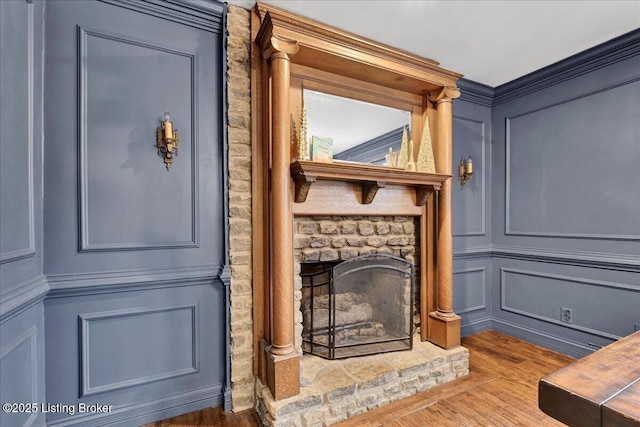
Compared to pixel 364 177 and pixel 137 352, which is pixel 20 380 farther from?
pixel 364 177

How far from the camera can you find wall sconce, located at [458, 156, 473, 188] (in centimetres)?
307

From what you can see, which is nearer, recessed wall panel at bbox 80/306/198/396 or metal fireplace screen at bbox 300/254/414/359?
recessed wall panel at bbox 80/306/198/396

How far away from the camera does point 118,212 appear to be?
5.80 feet

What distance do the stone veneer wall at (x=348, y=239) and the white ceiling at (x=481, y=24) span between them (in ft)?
4.73

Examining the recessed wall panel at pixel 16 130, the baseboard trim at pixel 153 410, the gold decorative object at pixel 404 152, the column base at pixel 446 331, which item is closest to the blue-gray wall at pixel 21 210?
the recessed wall panel at pixel 16 130

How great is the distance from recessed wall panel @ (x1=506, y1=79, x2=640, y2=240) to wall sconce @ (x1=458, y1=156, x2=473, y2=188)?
47 cm

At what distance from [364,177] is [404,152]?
653mm

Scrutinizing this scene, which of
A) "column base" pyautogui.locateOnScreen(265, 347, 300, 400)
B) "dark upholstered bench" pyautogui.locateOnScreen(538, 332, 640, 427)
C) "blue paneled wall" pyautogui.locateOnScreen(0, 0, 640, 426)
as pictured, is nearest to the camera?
"dark upholstered bench" pyautogui.locateOnScreen(538, 332, 640, 427)

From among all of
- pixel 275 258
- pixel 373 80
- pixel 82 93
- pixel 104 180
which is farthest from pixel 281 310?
pixel 373 80

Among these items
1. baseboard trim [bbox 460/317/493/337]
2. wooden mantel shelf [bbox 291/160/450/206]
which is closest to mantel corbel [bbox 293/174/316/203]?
wooden mantel shelf [bbox 291/160/450/206]

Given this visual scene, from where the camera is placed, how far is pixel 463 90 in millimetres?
3113

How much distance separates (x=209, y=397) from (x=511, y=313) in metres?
3.04

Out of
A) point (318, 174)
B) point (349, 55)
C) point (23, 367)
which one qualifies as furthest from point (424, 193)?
point (23, 367)

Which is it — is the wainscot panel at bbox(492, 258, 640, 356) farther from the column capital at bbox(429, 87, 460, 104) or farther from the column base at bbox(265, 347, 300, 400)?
the column base at bbox(265, 347, 300, 400)
